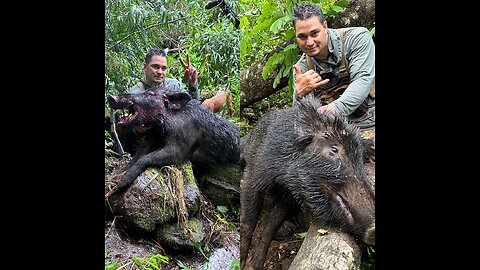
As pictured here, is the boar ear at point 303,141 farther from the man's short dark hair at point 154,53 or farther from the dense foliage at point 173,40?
the man's short dark hair at point 154,53

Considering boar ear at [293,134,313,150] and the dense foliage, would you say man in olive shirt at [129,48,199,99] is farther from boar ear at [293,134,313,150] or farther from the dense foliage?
boar ear at [293,134,313,150]

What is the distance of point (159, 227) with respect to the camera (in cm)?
237

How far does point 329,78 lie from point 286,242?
32.0 inches

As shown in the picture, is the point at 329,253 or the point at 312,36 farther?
the point at 312,36

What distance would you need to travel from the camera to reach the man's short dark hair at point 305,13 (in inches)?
92.5

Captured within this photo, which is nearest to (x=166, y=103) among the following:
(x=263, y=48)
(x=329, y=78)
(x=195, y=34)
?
(x=195, y=34)

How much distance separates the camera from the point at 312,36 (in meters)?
2.35

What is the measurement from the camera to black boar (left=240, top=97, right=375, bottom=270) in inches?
85.5

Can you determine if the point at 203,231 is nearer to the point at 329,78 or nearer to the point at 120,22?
the point at 329,78

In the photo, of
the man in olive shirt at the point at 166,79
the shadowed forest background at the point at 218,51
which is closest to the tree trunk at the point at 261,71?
the shadowed forest background at the point at 218,51

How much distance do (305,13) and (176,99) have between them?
0.75m

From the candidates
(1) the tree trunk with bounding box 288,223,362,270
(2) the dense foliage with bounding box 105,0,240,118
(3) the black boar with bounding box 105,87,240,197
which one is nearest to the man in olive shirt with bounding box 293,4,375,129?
(2) the dense foliage with bounding box 105,0,240,118

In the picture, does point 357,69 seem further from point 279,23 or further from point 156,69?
point 156,69

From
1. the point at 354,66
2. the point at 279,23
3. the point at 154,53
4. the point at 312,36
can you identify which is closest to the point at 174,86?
the point at 154,53
